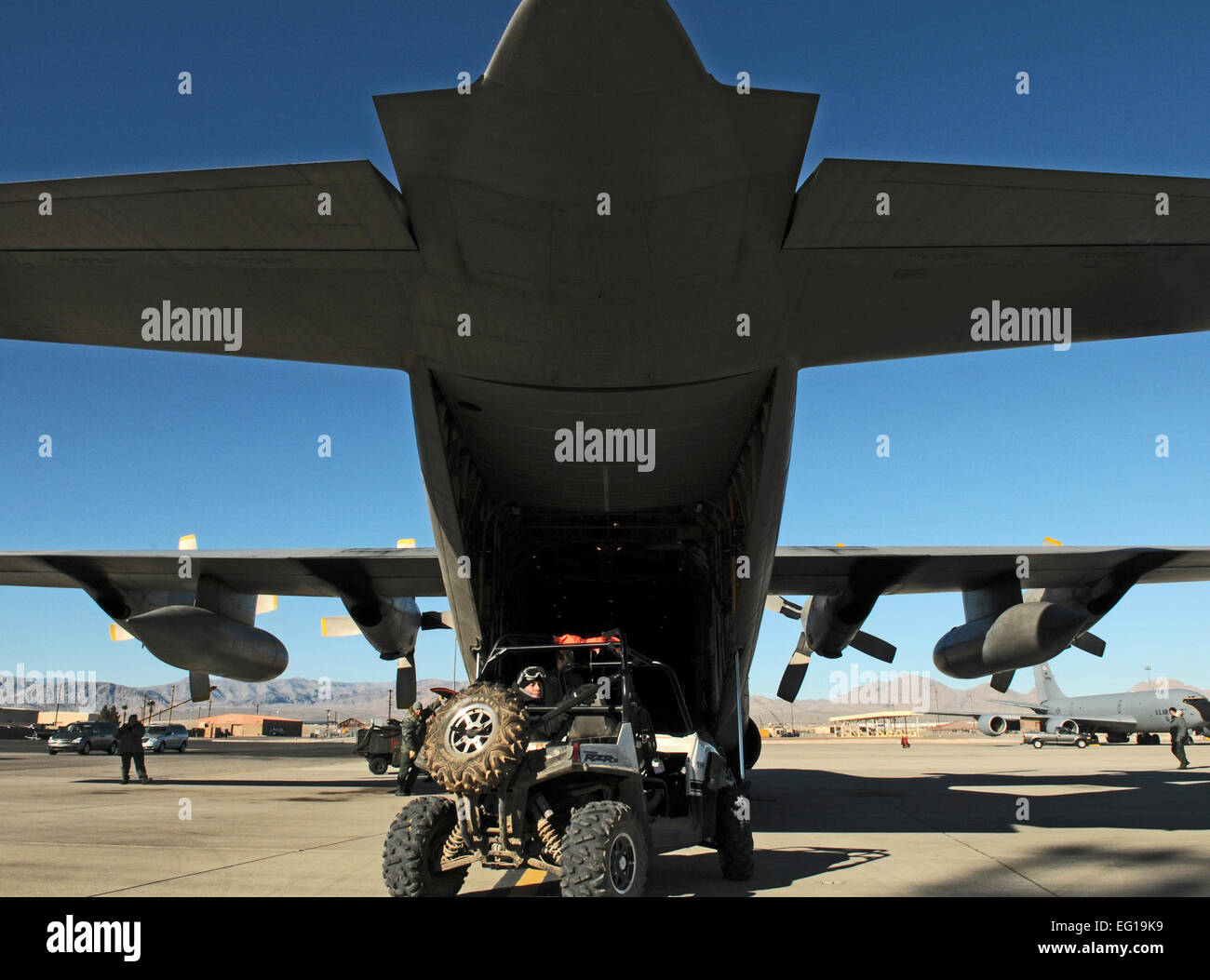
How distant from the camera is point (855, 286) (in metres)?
6.16

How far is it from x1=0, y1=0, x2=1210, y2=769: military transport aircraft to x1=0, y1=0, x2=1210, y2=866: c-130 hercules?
2cm

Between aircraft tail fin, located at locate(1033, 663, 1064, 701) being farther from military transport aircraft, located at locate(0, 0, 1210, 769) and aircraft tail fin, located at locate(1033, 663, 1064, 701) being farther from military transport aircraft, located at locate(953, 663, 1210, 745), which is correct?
military transport aircraft, located at locate(0, 0, 1210, 769)

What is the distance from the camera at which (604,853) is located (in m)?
4.46

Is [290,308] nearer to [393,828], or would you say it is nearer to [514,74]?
[514,74]

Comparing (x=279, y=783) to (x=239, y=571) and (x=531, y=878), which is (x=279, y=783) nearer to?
(x=239, y=571)

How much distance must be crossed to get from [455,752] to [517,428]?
12.9 ft

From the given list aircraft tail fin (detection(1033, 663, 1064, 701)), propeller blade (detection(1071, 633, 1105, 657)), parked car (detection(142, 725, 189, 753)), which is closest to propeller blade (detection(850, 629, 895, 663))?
propeller blade (detection(1071, 633, 1105, 657))

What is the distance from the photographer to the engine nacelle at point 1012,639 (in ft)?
35.9

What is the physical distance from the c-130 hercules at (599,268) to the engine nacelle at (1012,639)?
4.25m

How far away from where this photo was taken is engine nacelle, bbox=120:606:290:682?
1201 cm

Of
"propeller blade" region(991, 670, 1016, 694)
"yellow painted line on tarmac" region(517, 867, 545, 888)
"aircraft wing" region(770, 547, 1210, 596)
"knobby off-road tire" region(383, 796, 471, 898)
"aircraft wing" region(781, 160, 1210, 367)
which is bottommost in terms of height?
"yellow painted line on tarmac" region(517, 867, 545, 888)

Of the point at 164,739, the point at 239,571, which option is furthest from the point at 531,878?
the point at 164,739

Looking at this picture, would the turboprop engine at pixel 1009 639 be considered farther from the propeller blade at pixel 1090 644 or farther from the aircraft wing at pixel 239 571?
the aircraft wing at pixel 239 571

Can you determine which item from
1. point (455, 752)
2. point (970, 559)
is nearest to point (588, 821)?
point (455, 752)
